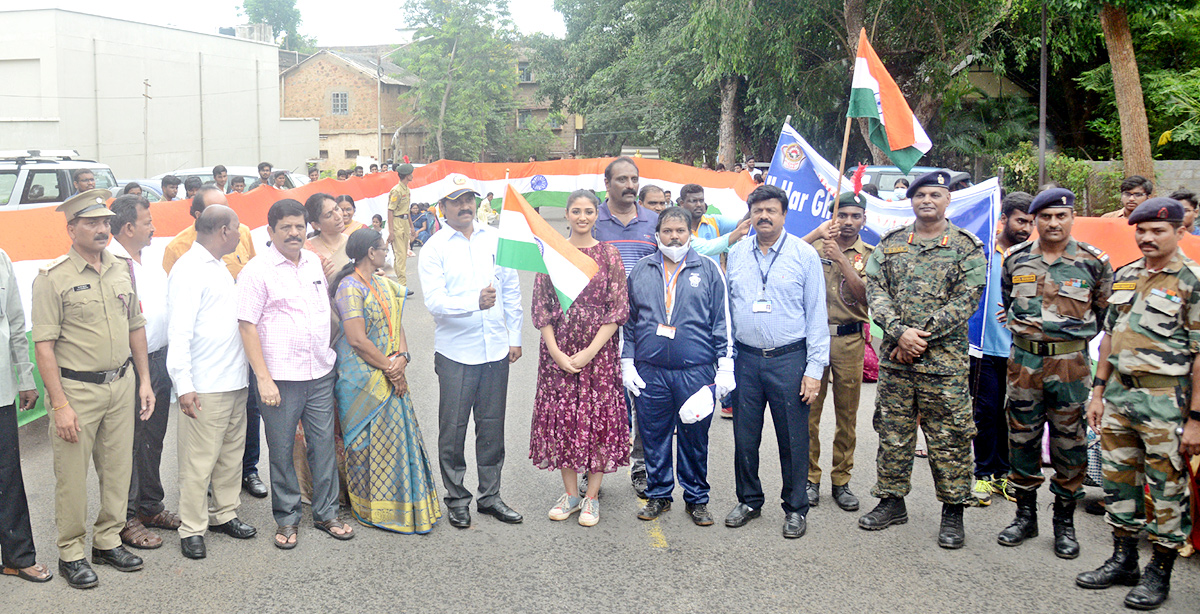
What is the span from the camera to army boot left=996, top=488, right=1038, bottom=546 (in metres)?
5.26

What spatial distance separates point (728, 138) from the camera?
29.8 meters

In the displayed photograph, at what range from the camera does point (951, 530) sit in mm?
5223

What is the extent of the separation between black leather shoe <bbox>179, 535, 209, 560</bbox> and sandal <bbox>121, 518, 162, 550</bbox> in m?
0.20

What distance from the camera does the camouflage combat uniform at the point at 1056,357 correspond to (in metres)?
5.12

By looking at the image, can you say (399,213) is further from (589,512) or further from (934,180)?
(934,180)

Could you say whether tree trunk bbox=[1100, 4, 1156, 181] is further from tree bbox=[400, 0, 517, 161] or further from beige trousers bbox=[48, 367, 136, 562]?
A: tree bbox=[400, 0, 517, 161]

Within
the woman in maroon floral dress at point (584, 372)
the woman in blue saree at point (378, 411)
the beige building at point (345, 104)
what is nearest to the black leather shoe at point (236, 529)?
the woman in blue saree at point (378, 411)

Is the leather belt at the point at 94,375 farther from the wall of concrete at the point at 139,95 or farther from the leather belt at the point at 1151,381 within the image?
the wall of concrete at the point at 139,95

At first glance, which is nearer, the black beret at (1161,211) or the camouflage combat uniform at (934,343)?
the black beret at (1161,211)

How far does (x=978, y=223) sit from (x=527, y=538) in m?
3.94

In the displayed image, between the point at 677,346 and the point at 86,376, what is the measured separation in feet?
10.1

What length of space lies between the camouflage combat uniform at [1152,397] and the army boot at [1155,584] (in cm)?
7

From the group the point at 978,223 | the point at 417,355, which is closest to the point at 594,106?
the point at 417,355

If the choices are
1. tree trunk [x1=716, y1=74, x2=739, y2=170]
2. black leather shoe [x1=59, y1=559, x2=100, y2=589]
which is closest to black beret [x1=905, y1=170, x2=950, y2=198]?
black leather shoe [x1=59, y1=559, x2=100, y2=589]
